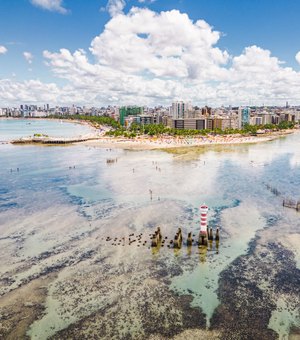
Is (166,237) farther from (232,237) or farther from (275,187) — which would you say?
(275,187)

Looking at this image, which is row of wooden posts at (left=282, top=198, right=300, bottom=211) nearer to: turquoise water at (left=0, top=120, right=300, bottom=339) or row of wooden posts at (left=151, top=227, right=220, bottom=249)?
turquoise water at (left=0, top=120, right=300, bottom=339)

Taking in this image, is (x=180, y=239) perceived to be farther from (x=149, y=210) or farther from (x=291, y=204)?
(x=291, y=204)

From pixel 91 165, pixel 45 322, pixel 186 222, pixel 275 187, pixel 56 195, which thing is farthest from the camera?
pixel 91 165

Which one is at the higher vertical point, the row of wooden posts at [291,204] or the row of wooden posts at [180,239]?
the row of wooden posts at [291,204]

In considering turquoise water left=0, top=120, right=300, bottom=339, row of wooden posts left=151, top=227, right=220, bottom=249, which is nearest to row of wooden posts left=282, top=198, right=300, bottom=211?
turquoise water left=0, top=120, right=300, bottom=339

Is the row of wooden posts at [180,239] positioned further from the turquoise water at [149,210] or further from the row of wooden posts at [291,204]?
the row of wooden posts at [291,204]

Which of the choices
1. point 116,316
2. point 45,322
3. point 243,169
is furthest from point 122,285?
point 243,169

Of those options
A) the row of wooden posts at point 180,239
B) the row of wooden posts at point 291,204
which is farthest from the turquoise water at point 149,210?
the row of wooden posts at point 291,204

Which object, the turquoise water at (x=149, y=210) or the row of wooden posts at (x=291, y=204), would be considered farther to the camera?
the row of wooden posts at (x=291, y=204)
